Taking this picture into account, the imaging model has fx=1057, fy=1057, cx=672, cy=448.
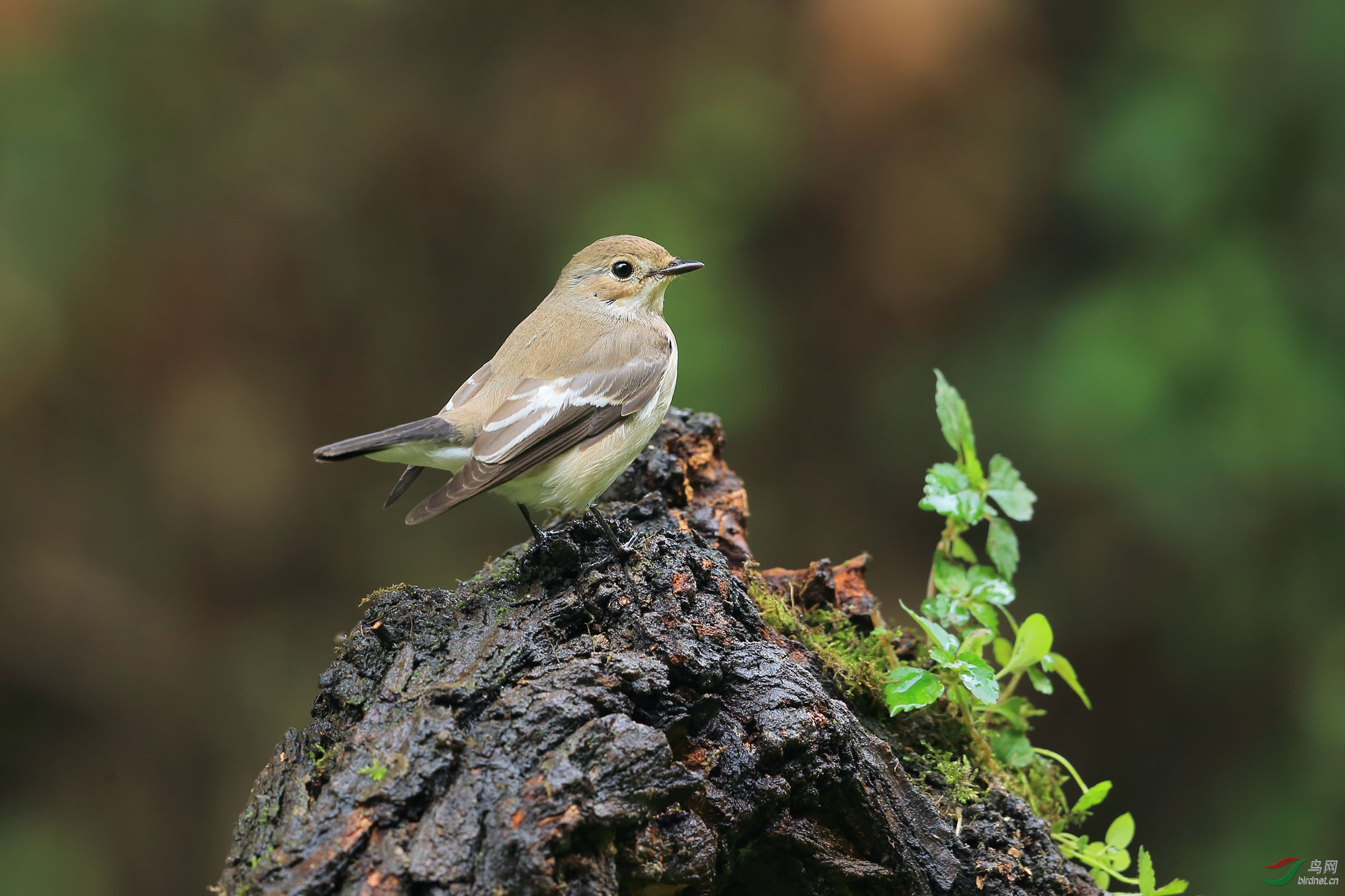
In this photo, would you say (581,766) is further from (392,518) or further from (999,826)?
(392,518)

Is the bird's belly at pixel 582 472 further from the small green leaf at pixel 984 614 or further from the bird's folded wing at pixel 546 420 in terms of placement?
the small green leaf at pixel 984 614

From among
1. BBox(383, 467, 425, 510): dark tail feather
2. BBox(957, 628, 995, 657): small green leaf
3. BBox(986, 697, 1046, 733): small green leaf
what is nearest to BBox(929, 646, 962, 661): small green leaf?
BBox(957, 628, 995, 657): small green leaf

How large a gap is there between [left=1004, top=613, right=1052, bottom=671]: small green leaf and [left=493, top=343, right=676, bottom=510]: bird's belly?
4.89 feet

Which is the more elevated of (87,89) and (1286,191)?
(87,89)

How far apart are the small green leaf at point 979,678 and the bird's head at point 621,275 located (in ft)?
7.80

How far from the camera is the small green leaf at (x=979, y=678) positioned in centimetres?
302

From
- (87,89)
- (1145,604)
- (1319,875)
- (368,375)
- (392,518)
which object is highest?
(87,89)

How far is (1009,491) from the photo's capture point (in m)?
3.63

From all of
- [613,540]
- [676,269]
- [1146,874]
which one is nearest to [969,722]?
[1146,874]

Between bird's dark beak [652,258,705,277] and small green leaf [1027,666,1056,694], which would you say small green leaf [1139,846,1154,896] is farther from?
bird's dark beak [652,258,705,277]

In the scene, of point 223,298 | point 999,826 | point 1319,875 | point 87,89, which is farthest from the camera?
point 223,298

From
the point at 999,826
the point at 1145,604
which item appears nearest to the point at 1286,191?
the point at 1145,604

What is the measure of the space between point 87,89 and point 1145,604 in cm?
768

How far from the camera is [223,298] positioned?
26.0ft
